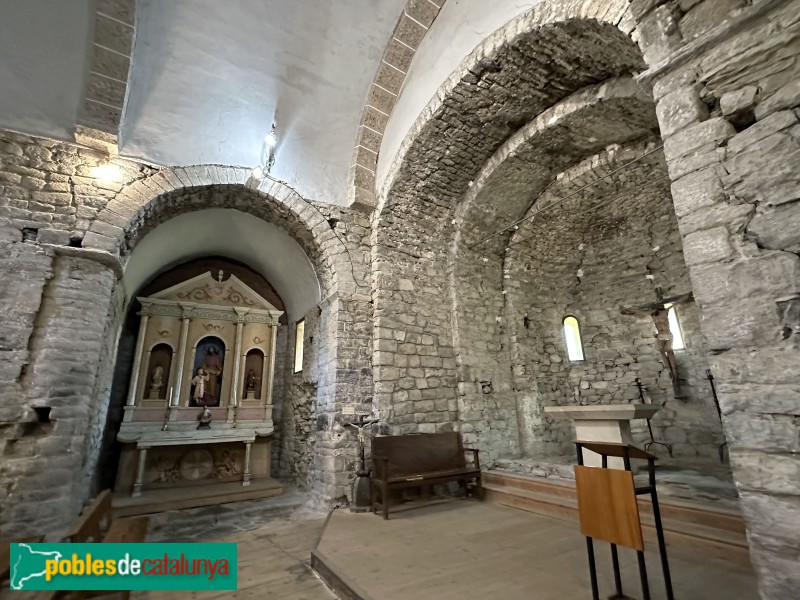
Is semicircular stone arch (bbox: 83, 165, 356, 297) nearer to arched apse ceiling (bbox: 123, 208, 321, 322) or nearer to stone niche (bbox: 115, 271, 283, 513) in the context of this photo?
arched apse ceiling (bbox: 123, 208, 321, 322)

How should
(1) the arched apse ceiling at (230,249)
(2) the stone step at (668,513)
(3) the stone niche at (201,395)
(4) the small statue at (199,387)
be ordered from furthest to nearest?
(4) the small statue at (199,387), (3) the stone niche at (201,395), (1) the arched apse ceiling at (230,249), (2) the stone step at (668,513)

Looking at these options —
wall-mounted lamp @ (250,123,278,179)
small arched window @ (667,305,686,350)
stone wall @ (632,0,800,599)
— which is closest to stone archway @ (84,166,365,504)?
wall-mounted lamp @ (250,123,278,179)

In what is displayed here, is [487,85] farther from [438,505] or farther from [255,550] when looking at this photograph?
[255,550]

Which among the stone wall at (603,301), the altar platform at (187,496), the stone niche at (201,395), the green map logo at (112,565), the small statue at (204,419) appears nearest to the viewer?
the green map logo at (112,565)

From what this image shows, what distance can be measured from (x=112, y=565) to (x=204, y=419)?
5.03m

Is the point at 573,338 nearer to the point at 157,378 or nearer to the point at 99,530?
the point at 99,530

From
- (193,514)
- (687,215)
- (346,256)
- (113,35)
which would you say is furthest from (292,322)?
(687,215)

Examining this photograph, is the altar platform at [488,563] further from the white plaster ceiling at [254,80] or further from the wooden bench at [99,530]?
the white plaster ceiling at [254,80]

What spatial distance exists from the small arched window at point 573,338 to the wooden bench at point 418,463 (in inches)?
132

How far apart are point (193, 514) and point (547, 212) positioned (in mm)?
7013

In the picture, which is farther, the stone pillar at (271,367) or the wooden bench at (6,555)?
the stone pillar at (271,367)

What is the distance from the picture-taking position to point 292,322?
26.3ft

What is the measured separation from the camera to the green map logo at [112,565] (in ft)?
6.67

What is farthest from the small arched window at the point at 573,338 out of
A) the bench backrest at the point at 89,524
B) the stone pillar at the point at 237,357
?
the bench backrest at the point at 89,524
